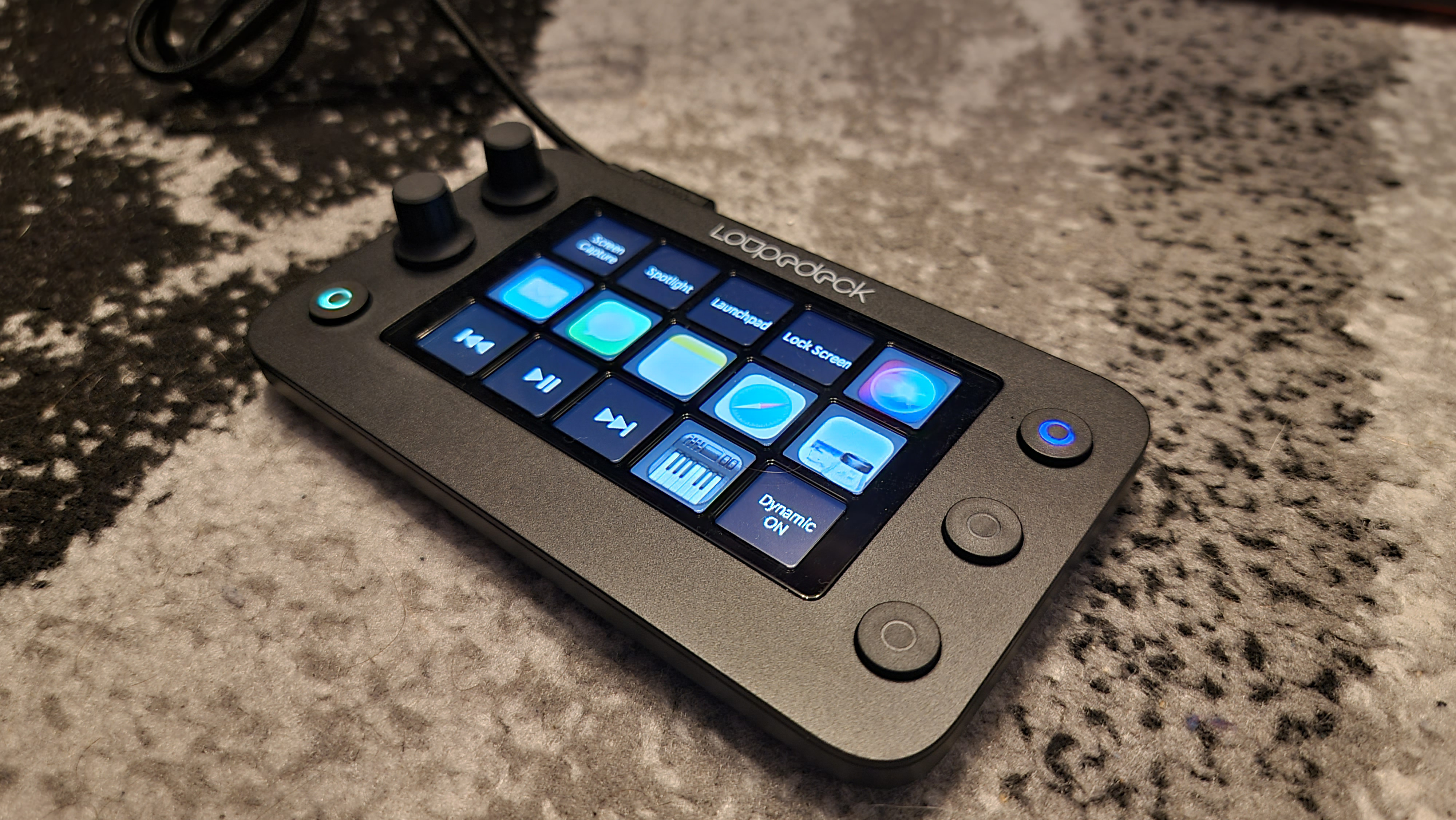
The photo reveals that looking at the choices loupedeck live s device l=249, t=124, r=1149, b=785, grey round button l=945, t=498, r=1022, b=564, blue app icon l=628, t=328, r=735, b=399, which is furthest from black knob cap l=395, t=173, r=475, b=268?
grey round button l=945, t=498, r=1022, b=564

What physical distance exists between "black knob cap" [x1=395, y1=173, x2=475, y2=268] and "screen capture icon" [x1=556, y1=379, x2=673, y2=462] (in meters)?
0.11

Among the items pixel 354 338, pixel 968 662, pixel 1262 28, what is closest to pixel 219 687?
pixel 354 338

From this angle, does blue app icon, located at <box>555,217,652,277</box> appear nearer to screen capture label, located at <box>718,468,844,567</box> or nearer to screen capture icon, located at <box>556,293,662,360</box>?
screen capture icon, located at <box>556,293,662,360</box>

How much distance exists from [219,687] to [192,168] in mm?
301

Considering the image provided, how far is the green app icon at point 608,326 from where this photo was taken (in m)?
0.38

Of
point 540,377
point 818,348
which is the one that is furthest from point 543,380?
point 818,348

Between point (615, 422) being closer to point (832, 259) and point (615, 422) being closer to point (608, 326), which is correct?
point (608, 326)

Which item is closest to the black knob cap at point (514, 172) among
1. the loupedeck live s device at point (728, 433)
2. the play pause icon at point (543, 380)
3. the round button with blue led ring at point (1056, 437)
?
the loupedeck live s device at point (728, 433)

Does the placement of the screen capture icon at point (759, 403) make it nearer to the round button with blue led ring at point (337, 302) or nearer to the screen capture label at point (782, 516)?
the screen capture label at point (782, 516)

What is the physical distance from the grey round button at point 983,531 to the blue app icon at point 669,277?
0.51 ft

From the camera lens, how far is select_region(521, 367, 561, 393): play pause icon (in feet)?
1.17

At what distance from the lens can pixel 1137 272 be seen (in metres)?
0.43

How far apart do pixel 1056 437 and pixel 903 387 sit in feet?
0.20

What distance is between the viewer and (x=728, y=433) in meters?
0.34
